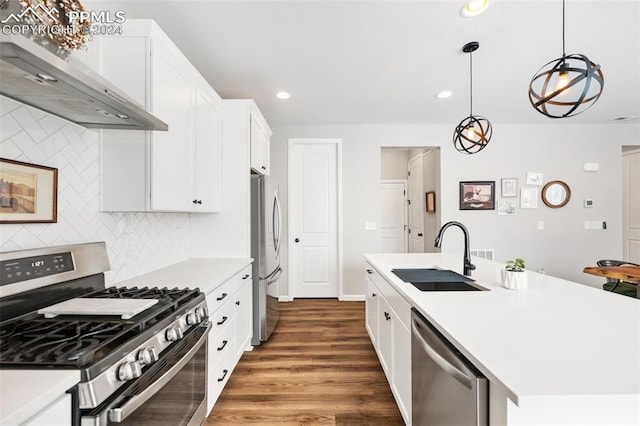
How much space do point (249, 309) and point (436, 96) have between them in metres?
3.03

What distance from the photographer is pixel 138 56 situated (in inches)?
60.9

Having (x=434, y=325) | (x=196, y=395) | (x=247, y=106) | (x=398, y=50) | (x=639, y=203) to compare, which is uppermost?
(x=398, y=50)

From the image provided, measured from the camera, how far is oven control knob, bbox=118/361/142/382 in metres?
0.88

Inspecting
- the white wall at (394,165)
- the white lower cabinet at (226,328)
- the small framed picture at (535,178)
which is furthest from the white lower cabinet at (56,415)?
the white wall at (394,165)

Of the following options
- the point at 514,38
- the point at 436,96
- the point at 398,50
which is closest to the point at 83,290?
the point at 398,50

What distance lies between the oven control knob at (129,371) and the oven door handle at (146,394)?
7 centimetres

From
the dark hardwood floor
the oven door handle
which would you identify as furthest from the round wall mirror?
the oven door handle

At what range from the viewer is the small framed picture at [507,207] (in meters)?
4.29

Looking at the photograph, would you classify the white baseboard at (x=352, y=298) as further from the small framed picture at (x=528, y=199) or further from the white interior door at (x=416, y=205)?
the small framed picture at (x=528, y=199)

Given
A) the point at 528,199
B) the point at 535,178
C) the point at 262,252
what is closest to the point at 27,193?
the point at 262,252

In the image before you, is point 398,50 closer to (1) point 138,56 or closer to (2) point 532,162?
(1) point 138,56

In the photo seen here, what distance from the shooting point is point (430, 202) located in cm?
472

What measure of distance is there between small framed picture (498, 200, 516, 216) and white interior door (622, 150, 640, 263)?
7.76 ft

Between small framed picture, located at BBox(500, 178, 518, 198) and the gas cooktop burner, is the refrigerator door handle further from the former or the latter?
small framed picture, located at BBox(500, 178, 518, 198)
